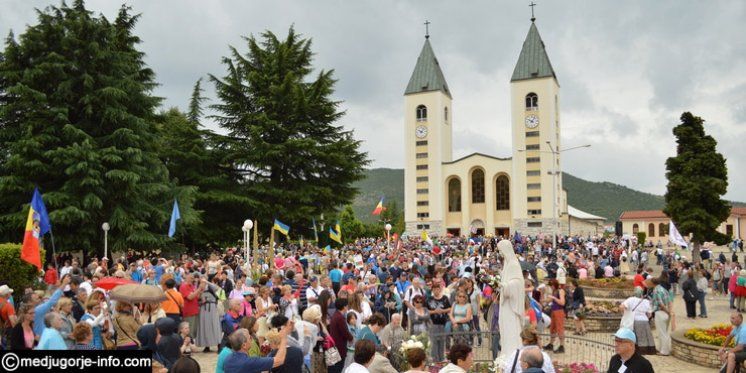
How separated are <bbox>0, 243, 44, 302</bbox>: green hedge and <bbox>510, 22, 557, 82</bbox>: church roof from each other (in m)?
61.5

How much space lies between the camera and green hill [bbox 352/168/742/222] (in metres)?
160

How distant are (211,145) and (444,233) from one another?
42.1 meters

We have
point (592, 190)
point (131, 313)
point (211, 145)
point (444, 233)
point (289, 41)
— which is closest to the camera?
point (131, 313)

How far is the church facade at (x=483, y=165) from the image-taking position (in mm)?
68312

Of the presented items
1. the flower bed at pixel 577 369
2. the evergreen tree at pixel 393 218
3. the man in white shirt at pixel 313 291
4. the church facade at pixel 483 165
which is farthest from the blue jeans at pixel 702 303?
the evergreen tree at pixel 393 218

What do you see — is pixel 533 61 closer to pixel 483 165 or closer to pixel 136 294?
pixel 483 165

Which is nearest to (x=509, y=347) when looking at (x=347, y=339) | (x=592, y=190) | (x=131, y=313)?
(x=347, y=339)

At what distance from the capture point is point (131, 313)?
Answer: 7.58m

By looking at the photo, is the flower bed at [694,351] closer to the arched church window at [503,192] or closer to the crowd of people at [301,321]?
the crowd of people at [301,321]

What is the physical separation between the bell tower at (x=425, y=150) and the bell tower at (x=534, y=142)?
8619mm

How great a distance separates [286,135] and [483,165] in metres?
41.3

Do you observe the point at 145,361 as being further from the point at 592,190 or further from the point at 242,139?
the point at 592,190

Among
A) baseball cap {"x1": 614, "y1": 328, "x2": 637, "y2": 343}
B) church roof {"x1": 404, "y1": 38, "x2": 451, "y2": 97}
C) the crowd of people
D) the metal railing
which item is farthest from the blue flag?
church roof {"x1": 404, "y1": 38, "x2": 451, "y2": 97}

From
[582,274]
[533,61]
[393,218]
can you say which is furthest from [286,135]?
[393,218]
